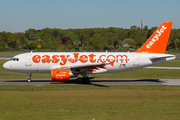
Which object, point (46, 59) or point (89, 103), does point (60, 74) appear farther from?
point (89, 103)

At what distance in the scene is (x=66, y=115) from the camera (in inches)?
642

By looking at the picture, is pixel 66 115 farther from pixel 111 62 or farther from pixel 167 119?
pixel 111 62

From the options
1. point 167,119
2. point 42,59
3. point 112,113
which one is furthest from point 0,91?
point 167,119

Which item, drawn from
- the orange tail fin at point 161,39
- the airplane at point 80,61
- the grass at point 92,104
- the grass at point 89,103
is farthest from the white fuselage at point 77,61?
the grass at point 92,104

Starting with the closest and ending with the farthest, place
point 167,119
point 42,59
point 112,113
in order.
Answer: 1. point 167,119
2. point 112,113
3. point 42,59

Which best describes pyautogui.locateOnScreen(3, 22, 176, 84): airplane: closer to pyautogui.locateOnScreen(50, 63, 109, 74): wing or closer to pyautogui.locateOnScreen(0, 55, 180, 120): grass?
pyautogui.locateOnScreen(50, 63, 109, 74): wing

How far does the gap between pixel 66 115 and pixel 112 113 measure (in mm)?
3285

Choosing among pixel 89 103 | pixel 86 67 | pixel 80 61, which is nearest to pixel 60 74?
pixel 86 67

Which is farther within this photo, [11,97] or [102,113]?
[11,97]

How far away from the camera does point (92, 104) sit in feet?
64.7

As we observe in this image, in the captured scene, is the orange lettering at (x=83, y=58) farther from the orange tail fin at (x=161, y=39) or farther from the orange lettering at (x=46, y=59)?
the orange tail fin at (x=161, y=39)

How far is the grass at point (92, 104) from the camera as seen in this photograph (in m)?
16.3

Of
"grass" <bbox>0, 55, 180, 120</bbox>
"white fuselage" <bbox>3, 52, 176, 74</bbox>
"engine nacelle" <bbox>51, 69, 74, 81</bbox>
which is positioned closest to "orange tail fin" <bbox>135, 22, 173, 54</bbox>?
"white fuselage" <bbox>3, 52, 176, 74</bbox>

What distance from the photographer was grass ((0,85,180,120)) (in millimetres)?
16312
